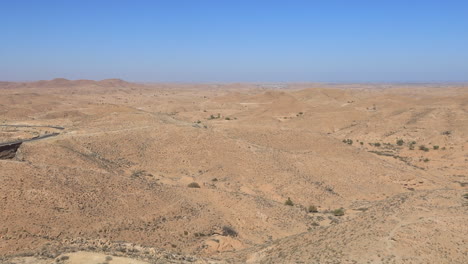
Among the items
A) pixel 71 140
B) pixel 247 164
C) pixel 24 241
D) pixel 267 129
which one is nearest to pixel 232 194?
pixel 247 164

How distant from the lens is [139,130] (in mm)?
34656

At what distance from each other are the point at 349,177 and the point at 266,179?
683cm

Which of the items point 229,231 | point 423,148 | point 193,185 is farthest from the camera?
point 423,148

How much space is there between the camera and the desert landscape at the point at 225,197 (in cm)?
1421

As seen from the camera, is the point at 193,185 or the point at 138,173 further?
the point at 138,173

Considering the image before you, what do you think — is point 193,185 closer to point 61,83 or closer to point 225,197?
point 225,197

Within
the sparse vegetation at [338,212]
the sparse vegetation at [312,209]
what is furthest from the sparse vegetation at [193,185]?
the sparse vegetation at [338,212]

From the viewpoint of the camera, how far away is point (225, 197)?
2270 centimetres

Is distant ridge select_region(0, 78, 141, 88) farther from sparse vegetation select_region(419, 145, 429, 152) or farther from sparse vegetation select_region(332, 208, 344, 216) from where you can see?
sparse vegetation select_region(332, 208, 344, 216)

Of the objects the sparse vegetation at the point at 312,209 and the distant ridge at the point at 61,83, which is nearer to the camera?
the sparse vegetation at the point at 312,209

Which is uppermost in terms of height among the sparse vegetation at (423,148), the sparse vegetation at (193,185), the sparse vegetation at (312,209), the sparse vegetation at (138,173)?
the sparse vegetation at (138,173)

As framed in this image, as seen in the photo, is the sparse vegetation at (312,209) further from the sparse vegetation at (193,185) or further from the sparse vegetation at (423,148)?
the sparse vegetation at (423,148)

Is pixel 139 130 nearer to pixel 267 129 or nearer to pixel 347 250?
pixel 267 129

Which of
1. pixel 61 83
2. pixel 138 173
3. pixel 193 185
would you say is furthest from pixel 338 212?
pixel 61 83
